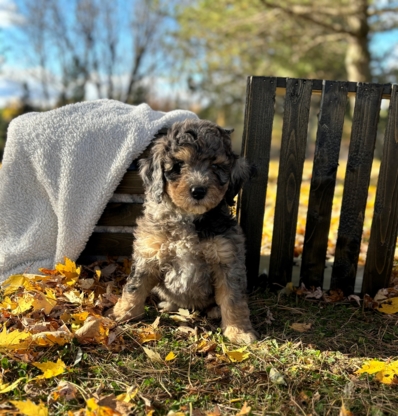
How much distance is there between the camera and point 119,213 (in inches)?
178

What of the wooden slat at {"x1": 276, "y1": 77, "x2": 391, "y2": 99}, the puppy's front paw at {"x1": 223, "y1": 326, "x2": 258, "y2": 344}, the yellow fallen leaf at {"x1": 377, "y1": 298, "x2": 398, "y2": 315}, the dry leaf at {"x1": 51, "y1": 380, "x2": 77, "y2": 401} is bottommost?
the dry leaf at {"x1": 51, "y1": 380, "x2": 77, "y2": 401}

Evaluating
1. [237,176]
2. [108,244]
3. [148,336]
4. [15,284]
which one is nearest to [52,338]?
[148,336]

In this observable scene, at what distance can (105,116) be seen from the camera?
14.3 ft

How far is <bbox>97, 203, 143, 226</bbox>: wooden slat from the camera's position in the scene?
14.8 feet

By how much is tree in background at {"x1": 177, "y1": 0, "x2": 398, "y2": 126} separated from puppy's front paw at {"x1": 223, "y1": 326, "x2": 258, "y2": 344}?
38.1 ft

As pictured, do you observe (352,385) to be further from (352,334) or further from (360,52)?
(360,52)

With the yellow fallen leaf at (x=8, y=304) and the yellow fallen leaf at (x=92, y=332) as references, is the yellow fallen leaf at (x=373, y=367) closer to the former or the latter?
the yellow fallen leaf at (x=92, y=332)

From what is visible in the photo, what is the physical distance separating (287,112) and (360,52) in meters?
12.2

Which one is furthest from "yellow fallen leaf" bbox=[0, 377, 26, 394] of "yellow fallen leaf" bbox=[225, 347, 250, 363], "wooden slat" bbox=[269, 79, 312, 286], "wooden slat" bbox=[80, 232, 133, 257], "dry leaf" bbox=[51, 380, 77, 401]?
"wooden slat" bbox=[269, 79, 312, 286]

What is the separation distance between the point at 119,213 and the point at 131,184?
350 millimetres

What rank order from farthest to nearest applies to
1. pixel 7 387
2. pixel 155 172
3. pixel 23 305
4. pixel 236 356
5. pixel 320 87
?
pixel 320 87 → pixel 23 305 → pixel 155 172 → pixel 236 356 → pixel 7 387

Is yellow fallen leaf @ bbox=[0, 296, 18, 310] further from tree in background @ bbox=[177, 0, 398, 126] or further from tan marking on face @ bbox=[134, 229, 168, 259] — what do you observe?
tree in background @ bbox=[177, 0, 398, 126]

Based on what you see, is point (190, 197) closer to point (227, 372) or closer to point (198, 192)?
point (198, 192)

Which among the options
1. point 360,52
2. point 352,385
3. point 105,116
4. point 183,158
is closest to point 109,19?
point 360,52
